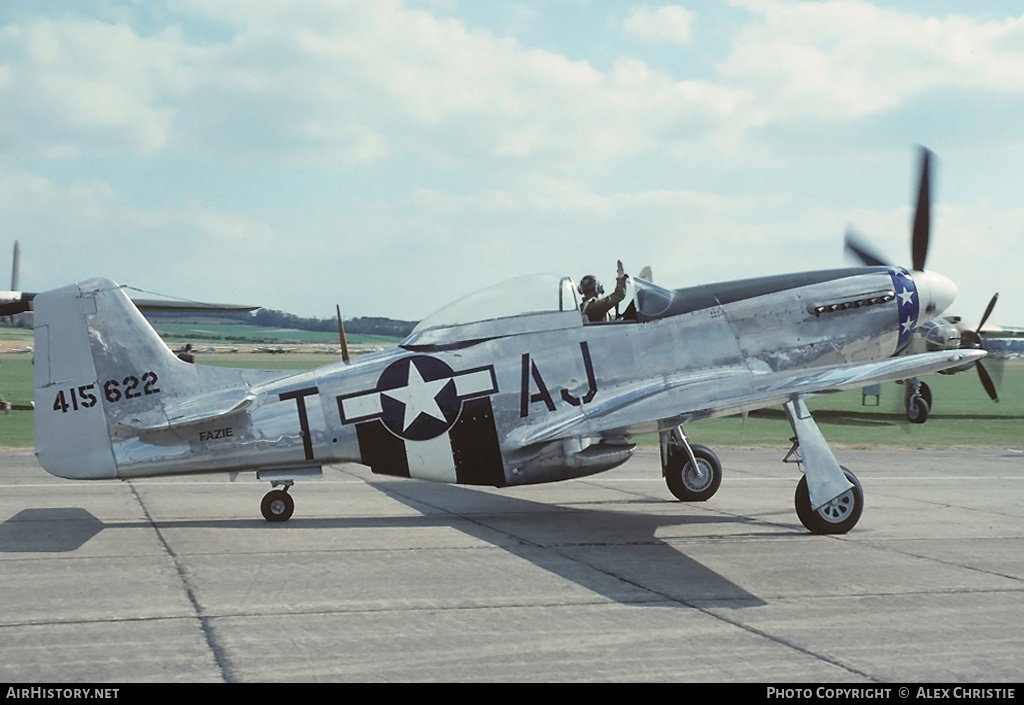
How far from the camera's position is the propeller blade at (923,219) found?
47.8 feet

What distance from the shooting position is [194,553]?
970 cm

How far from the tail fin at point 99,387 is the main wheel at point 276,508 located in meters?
1.31

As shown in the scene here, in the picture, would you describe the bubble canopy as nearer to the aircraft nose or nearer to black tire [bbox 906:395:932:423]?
the aircraft nose

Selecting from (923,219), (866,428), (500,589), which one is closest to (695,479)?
(923,219)

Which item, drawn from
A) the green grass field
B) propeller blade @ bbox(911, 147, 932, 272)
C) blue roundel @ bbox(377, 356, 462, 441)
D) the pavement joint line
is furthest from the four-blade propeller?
the pavement joint line

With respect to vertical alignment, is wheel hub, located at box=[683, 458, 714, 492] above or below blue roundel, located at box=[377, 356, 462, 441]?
below

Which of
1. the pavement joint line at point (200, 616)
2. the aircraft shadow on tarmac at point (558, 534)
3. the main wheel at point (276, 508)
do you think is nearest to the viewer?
the pavement joint line at point (200, 616)

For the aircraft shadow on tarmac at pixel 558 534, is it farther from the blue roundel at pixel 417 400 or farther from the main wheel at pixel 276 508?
the blue roundel at pixel 417 400

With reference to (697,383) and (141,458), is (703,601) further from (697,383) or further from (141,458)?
(141,458)

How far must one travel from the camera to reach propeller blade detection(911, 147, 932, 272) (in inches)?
574

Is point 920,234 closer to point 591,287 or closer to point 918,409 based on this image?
point 591,287

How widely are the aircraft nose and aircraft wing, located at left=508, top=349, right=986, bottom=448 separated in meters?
2.80

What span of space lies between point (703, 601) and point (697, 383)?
3.95 meters

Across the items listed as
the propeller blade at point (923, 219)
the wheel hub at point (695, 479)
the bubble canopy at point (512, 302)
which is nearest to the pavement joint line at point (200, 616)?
the bubble canopy at point (512, 302)
